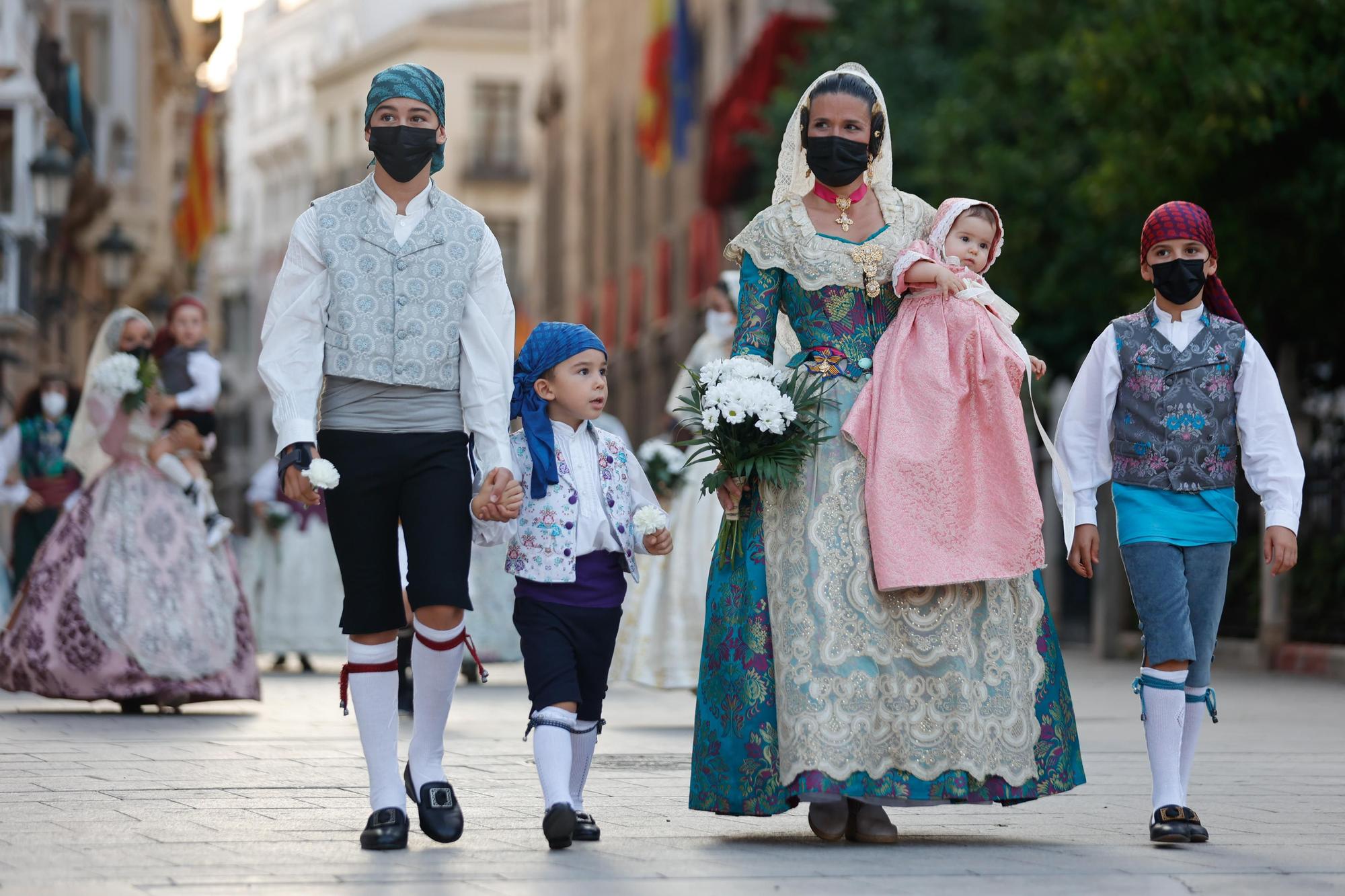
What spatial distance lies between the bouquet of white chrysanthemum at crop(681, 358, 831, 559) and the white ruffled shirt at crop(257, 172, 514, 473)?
563 millimetres

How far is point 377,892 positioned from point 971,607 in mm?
2137

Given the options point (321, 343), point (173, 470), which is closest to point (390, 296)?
point (321, 343)

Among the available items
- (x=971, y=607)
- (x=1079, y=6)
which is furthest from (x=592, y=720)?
(x=1079, y=6)

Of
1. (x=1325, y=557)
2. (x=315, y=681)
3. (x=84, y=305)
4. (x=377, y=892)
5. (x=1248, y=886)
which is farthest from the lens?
(x=84, y=305)

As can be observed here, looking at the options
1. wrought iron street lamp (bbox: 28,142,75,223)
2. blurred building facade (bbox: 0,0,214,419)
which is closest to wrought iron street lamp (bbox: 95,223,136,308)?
blurred building facade (bbox: 0,0,214,419)

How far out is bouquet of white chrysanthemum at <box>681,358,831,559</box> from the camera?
6.62m

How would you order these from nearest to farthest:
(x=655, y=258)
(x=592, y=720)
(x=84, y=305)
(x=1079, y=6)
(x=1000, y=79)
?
(x=592, y=720), (x=1079, y=6), (x=1000, y=79), (x=84, y=305), (x=655, y=258)

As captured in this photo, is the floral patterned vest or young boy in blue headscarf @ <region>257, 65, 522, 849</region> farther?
the floral patterned vest

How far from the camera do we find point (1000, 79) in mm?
23516

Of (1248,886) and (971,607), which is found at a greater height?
(971,607)

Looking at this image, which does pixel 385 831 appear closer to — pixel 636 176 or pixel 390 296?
pixel 390 296

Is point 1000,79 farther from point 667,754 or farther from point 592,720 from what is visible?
point 592,720

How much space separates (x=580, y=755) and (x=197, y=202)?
44.6m

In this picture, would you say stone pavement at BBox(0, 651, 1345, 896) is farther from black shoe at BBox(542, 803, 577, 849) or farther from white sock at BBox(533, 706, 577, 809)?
white sock at BBox(533, 706, 577, 809)
